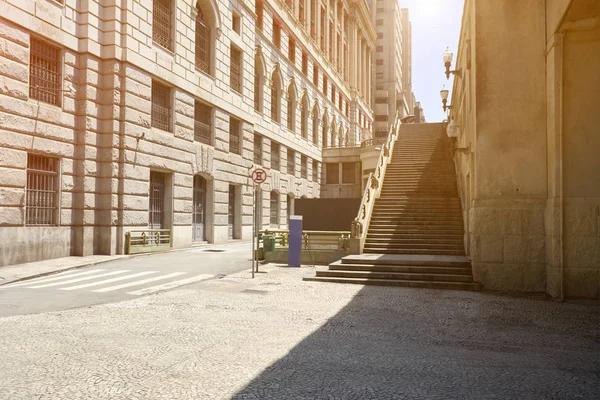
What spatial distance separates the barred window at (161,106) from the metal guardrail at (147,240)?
4.71 m

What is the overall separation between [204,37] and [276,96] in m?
10.8

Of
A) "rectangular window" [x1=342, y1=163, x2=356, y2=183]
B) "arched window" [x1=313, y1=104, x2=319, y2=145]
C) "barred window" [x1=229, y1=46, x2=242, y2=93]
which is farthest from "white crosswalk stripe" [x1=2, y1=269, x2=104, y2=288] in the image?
"rectangular window" [x1=342, y1=163, x2=356, y2=183]

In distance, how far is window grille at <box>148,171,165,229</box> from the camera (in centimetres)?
2175

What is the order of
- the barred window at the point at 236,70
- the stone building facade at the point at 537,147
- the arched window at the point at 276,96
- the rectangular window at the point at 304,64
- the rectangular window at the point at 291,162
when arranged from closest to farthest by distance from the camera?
the stone building facade at the point at 537,147 → the barred window at the point at 236,70 → the arched window at the point at 276,96 → the rectangular window at the point at 291,162 → the rectangular window at the point at 304,64

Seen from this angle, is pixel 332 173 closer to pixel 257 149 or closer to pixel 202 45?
pixel 257 149

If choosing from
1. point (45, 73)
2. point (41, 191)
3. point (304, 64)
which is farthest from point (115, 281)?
point (304, 64)

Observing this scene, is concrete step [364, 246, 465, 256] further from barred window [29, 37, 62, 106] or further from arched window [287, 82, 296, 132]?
arched window [287, 82, 296, 132]

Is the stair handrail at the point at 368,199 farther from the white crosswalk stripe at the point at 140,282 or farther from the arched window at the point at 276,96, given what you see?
the arched window at the point at 276,96

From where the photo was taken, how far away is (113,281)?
520 inches

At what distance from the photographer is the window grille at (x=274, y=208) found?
1385 inches

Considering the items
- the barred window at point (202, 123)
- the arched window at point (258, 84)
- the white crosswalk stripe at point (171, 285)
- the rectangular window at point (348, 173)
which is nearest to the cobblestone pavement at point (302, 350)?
the white crosswalk stripe at point (171, 285)

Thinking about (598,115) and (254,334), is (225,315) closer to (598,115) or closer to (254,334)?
(254,334)

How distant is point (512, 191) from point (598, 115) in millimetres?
2553

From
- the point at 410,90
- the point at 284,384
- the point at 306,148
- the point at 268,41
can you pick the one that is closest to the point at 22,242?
the point at 284,384
